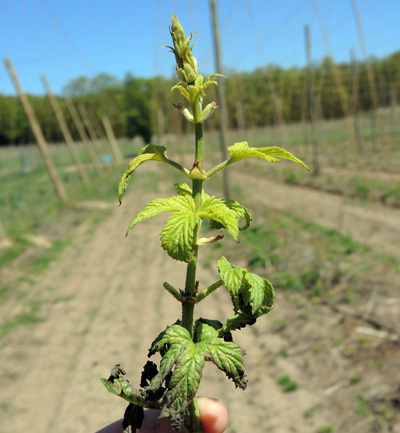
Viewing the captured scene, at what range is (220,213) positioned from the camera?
2.90 ft

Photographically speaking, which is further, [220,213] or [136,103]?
[136,103]

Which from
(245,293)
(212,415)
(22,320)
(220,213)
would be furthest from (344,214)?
(220,213)

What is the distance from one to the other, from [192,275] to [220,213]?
0.56ft

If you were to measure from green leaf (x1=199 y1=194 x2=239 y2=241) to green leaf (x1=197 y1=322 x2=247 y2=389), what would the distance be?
301 mm

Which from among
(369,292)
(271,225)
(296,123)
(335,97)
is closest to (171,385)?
(369,292)

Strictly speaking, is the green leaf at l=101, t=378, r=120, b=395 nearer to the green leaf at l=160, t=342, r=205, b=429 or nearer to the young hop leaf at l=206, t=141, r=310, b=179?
the green leaf at l=160, t=342, r=205, b=429

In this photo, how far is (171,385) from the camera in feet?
2.99

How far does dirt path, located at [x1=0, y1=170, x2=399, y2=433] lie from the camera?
419 cm

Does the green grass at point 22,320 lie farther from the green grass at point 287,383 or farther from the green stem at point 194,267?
the green stem at point 194,267

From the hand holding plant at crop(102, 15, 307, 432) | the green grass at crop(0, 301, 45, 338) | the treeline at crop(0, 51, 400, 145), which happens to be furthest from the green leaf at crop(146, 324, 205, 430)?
the treeline at crop(0, 51, 400, 145)

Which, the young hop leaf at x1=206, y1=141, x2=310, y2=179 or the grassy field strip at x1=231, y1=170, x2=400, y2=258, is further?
the grassy field strip at x1=231, y1=170, x2=400, y2=258

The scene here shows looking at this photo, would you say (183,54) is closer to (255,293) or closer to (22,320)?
(255,293)

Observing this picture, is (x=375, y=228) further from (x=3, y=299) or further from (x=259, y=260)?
(x=3, y=299)

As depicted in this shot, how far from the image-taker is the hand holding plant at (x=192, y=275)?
0.85 meters
